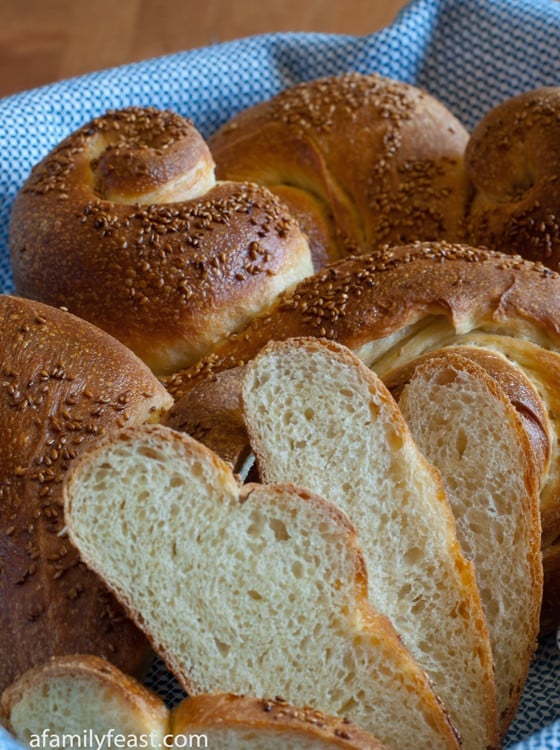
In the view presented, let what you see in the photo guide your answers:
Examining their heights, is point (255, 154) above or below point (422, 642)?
above

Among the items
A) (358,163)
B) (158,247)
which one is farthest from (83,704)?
(358,163)

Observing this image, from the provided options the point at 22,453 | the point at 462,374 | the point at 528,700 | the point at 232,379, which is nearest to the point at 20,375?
the point at 22,453

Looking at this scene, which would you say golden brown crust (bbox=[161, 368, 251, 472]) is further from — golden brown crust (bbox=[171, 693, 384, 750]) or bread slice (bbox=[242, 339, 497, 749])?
golden brown crust (bbox=[171, 693, 384, 750])

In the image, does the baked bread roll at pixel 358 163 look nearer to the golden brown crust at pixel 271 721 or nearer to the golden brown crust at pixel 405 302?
the golden brown crust at pixel 405 302

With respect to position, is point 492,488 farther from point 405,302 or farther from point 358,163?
point 358,163

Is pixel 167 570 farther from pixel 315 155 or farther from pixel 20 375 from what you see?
pixel 315 155
